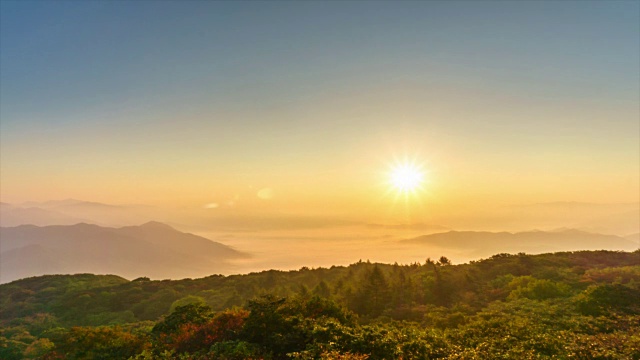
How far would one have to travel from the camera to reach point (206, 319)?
60.2ft

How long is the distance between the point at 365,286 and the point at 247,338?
2032 cm

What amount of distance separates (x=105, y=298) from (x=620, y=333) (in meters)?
55.7

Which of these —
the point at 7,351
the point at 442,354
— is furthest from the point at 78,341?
the point at 442,354

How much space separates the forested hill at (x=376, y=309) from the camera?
1366cm

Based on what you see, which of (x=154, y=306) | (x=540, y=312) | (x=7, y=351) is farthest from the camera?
(x=154, y=306)

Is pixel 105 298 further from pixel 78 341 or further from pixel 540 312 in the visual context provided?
pixel 540 312

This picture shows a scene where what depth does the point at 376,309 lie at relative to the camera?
1246 inches

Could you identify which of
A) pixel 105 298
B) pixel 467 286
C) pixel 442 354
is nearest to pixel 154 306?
pixel 105 298

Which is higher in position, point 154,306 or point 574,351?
point 574,351

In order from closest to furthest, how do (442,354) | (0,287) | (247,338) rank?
1. (442,354)
2. (247,338)
3. (0,287)

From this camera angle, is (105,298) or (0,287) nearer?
(105,298)

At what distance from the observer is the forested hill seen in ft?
44.8

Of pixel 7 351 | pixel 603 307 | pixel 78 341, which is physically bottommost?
pixel 7 351

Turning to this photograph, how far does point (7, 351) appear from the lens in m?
23.1
